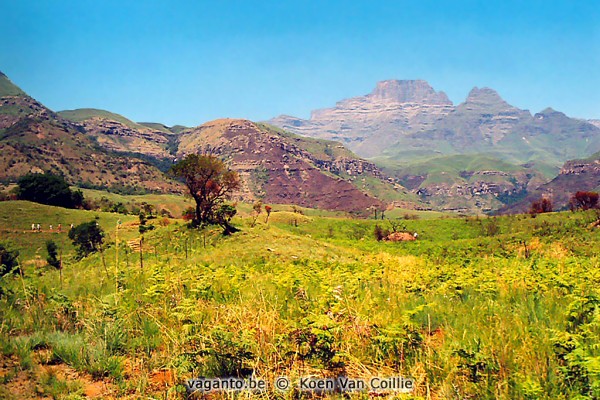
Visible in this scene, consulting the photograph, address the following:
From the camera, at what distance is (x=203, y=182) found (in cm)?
3538

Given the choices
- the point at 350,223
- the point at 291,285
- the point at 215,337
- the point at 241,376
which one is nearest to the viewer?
the point at 241,376

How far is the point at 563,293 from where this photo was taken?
7.66 m

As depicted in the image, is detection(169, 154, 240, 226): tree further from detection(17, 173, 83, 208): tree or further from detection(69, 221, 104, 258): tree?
detection(17, 173, 83, 208): tree

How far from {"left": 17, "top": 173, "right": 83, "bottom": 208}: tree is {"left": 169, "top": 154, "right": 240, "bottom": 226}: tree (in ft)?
224

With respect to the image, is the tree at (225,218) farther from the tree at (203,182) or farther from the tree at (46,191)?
the tree at (46,191)

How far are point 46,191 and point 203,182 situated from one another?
7197 cm

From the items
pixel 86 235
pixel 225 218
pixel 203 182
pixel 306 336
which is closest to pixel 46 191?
pixel 86 235

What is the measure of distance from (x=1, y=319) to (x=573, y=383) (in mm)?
8725

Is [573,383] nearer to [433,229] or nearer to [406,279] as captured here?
[406,279]

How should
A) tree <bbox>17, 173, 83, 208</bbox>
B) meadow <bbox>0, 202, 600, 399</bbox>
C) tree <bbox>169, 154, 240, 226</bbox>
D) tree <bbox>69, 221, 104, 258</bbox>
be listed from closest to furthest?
meadow <bbox>0, 202, 600, 399</bbox>, tree <bbox>169, 154, 240, 226</bbox>, tree <bbox>69, 221, 104, 258</bbox>, tree <bbox>17, 173, 83, 208</bbox>

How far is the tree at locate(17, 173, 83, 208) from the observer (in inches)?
3469

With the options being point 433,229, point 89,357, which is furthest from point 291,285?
point 433,229

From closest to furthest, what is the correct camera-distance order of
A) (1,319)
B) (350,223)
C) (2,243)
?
(1,319) → (2,243) → (350,223)

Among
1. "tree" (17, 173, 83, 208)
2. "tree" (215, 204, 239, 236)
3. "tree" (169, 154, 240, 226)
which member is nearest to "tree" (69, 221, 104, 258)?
"tree" (169, 154, 240, 226)
